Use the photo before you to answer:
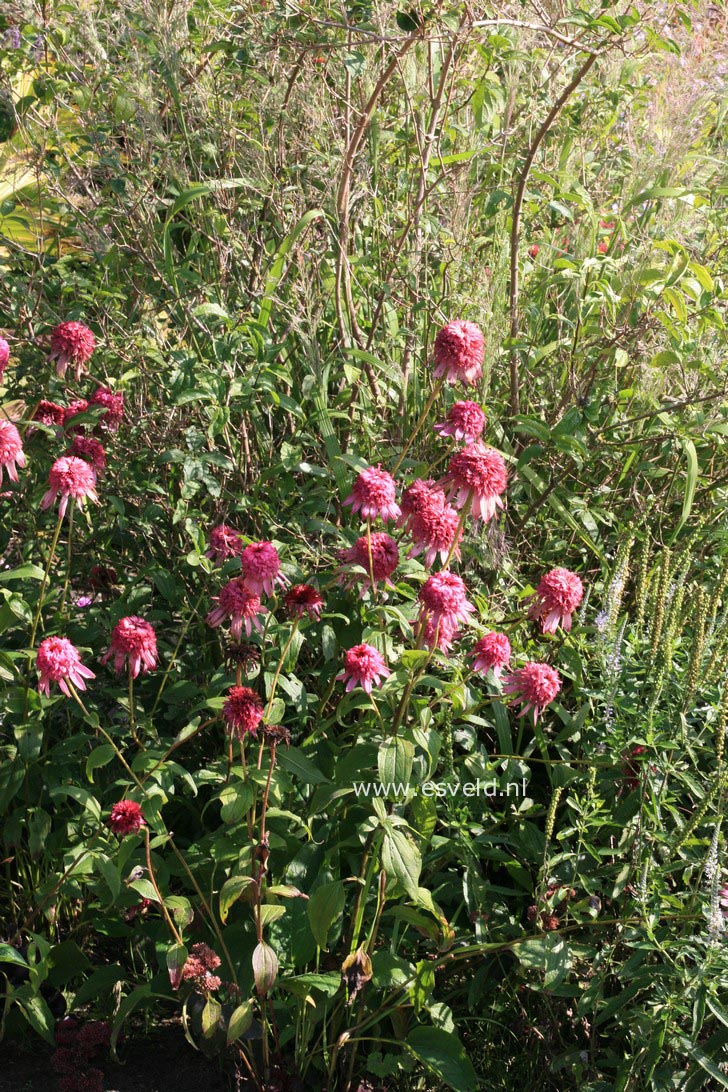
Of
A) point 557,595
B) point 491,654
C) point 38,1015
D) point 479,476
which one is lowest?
point 38,1015

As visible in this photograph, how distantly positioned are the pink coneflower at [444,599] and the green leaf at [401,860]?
1.26 feet

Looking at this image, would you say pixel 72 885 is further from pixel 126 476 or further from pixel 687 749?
pixel 687 749

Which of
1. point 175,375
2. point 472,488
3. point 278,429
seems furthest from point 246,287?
point 472,488

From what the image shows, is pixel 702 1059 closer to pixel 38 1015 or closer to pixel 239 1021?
pixel 239 1021

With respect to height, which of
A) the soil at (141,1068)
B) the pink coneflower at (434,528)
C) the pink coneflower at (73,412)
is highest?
the pink coneflower at (434,528)

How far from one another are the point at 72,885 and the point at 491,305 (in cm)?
150

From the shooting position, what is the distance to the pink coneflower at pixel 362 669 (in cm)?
183

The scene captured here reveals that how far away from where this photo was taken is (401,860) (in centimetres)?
184

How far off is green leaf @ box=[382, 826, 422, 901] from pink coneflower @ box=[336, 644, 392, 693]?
255mm

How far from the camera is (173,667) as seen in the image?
2.45 meters

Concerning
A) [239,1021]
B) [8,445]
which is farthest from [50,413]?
[239,1021]

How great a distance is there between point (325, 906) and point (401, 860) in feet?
0.55

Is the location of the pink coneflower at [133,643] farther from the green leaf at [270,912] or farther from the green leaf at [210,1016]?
the green leaf at [210,1016]

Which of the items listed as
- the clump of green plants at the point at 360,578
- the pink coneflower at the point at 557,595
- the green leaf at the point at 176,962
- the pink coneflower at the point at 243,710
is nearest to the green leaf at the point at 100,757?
the clump of green plants at the point at 360,578
